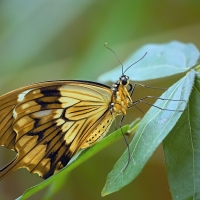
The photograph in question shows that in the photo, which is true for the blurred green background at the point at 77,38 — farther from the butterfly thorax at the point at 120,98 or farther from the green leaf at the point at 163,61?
the butterfly thorax at the point at 120,98

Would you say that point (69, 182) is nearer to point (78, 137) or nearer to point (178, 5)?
point (78, 137)

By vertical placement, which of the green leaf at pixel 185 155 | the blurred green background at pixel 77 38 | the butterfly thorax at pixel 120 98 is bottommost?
the green leaf at pixel 185 155

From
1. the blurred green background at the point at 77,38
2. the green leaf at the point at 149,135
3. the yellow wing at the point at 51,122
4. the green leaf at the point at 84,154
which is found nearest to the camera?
the green leaf at the point at 149,135

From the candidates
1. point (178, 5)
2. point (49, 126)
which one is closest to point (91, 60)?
point (178, 5)

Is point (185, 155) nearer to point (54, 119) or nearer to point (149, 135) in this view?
point (149, 135)

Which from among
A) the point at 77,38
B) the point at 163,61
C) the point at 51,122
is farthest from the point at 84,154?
the point at 77,38

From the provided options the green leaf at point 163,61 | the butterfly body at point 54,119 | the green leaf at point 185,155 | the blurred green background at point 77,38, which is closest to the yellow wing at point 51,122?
the butterfly body at point 54,119
